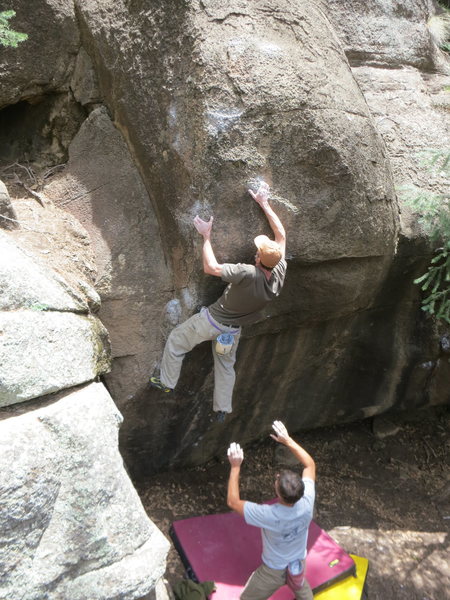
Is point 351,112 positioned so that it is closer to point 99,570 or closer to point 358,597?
point 99,570

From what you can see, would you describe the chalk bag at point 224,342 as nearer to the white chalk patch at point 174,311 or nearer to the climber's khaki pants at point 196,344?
the climber's khaki pants at point 196,344

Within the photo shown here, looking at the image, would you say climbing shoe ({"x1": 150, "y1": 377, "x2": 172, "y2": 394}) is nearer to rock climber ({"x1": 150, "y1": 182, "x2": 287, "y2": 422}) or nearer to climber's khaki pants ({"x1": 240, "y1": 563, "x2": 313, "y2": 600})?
rock climber ({"x1": 150, "y1": 182, "x2": 287, "y2": 422})

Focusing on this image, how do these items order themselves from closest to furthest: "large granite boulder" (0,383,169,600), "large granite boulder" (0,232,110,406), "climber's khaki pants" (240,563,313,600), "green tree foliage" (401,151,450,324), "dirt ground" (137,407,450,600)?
"large granite boulder" (0,383,169,600)
"large granite boulder" (0,232,110,406)
"climber's khaki pants" (240,563,313,600)
"green tree foliage" (401,151,450,324)
"dirt ground" (137,407,450,600)

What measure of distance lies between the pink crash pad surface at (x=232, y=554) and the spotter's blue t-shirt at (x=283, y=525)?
31.7 inches

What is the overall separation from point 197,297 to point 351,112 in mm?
2205

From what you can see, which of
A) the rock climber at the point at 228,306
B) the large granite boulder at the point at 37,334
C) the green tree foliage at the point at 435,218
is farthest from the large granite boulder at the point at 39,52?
the green tree foliage at the point at 435,218

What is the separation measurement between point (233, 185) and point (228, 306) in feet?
3.45

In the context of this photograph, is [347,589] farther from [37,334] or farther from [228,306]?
[37,334]

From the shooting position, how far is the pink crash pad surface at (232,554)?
5.13 metres

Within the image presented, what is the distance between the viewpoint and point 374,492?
7.14 metres

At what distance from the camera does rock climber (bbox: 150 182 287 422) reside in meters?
4.46

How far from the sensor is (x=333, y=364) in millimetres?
6816

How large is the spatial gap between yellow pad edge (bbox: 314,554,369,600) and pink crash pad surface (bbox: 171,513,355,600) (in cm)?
6

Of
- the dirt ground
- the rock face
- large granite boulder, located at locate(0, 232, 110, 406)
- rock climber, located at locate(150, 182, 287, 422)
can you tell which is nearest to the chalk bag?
rock climber, located at locate(150, 182, 287, 422)
